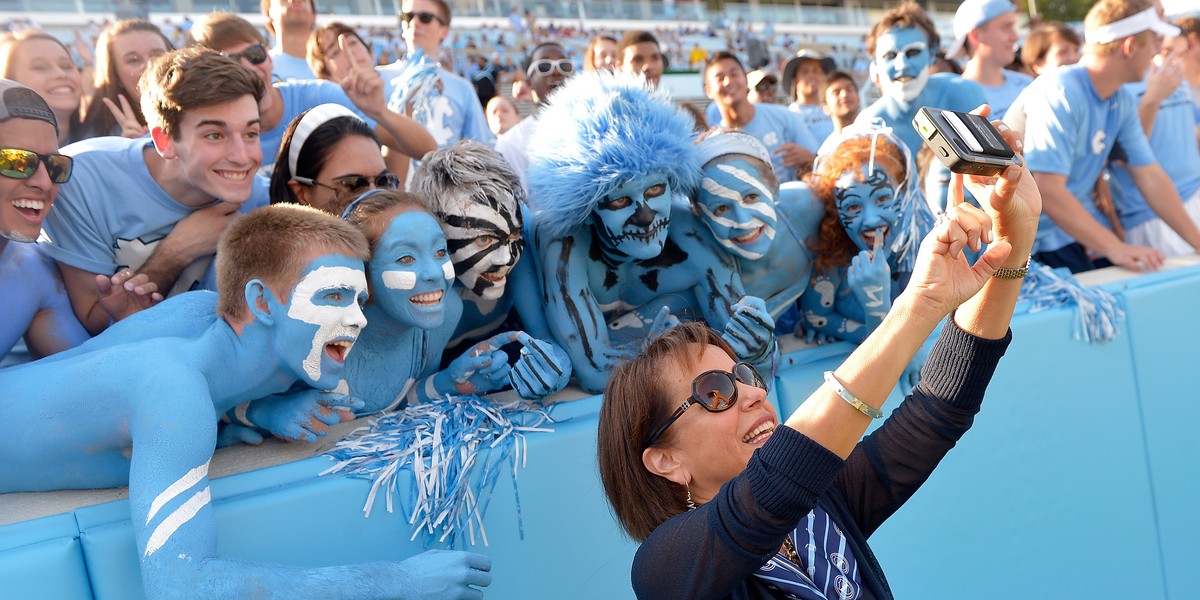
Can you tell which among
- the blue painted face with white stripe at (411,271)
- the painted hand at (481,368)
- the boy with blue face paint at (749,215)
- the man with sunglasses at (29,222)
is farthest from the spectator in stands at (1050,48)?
the man with sunglasses at (29,222)

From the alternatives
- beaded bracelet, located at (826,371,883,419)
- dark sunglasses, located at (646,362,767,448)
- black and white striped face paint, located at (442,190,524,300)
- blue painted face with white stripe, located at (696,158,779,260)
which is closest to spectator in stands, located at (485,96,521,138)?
blue painted face with white stripe, located at (696,158,779,260)

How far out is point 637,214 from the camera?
Result: 6.14 ft

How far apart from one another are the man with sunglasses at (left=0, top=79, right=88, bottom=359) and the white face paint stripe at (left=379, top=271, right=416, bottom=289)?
67cm

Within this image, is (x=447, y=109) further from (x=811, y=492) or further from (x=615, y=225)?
(x=811, y=492)

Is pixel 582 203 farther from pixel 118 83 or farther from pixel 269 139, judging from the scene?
pixel 118 83

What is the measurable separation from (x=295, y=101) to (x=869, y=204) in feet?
5.59

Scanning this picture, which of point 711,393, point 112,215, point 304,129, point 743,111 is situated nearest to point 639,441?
point 711,393

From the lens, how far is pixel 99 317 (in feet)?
6.31

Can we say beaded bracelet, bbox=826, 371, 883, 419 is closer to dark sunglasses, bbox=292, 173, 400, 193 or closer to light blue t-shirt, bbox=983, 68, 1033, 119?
Answer: dark sunglasses, bbox=292, 173, 400, 193

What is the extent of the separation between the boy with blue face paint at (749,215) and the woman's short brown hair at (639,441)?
66 centimetres

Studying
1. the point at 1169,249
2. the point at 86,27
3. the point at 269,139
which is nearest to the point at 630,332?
the point at 269,139

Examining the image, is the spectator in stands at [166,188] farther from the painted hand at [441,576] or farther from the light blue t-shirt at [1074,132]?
the light blue t-shirt at [1074,132]

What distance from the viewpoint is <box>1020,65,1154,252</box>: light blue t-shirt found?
10.2ft

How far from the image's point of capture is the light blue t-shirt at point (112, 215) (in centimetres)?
191
